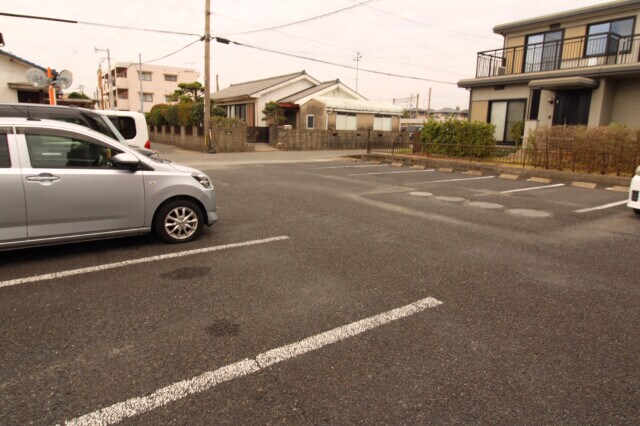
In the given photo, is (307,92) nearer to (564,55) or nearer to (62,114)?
(564,55)

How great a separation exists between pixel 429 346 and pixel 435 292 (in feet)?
3.46

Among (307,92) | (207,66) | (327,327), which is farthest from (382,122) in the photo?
(327,327)

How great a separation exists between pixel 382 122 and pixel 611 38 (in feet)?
65.4

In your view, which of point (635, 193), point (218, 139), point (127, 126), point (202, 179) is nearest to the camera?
point (202, 179)

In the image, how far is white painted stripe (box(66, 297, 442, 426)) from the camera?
7.46ft

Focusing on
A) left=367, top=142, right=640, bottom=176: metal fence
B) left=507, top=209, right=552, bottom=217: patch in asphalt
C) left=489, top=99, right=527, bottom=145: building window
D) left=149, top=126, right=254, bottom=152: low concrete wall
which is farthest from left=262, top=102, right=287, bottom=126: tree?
left=507, top=209, right=552, bottom=217: patch in asphalt

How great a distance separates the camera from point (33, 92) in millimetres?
23516

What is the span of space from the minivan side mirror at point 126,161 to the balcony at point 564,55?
19.0m

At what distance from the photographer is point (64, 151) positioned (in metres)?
4.73

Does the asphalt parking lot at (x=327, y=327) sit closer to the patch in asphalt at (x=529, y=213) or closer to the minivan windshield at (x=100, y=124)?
the patch in asphalt at (x=529, y=213)

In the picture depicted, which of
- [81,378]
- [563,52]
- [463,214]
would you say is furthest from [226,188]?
[563,52]

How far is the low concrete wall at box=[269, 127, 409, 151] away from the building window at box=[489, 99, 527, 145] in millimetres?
7511

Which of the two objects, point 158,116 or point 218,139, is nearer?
point 218,139

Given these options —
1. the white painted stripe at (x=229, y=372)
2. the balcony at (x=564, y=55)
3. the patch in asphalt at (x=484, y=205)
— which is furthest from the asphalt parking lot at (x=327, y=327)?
the balcony at (x=564, y=55)
